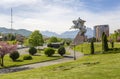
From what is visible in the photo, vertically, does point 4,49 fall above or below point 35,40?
below

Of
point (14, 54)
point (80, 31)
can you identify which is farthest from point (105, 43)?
point (80, 31)

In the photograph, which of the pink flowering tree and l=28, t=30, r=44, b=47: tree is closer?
the pink flowering tree

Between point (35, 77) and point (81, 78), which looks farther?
point (35, 77)

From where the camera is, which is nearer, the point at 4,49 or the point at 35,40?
the point at 4,49

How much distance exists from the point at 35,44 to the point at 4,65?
32991 millimetres

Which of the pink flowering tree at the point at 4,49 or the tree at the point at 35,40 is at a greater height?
the tree at the point at 35,40

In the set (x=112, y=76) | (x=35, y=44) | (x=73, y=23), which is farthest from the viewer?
(x=73, y=23)

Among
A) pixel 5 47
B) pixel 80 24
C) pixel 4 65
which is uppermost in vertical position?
pixel 80 24

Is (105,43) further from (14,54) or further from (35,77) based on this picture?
(35,77)

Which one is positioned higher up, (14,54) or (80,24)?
(80,24)

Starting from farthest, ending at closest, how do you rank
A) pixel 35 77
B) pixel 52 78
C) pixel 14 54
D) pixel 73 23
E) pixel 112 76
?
1. pixel 73 23
2. pixel 14 54
3. pixel 35 77
4. pixel 52 78
5. pixel 112 76

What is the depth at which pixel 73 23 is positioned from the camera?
94125 millimetres

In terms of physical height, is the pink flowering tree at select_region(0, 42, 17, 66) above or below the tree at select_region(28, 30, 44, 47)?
below

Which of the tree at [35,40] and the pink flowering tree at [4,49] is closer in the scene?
the pink flowering tree at [4,49]
